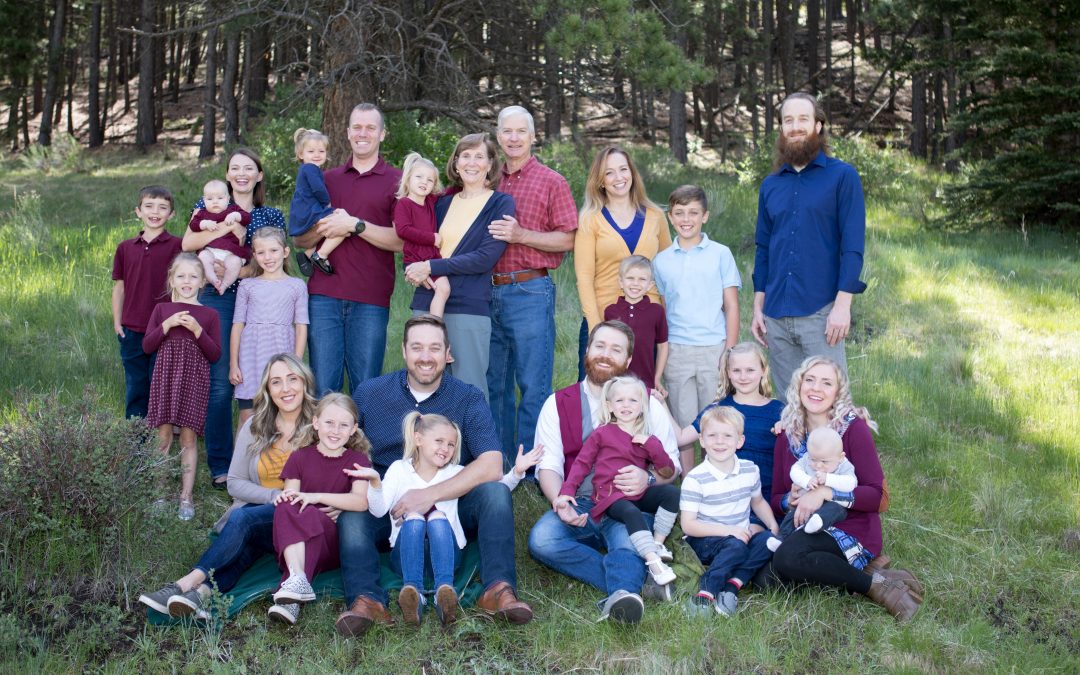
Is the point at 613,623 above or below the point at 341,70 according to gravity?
below

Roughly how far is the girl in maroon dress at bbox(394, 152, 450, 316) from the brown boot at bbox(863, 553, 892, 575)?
2.58 meters

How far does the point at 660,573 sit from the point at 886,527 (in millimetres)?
1693

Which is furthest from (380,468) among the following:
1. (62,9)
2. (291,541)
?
(62,9)

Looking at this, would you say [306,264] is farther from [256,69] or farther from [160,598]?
[256,69]

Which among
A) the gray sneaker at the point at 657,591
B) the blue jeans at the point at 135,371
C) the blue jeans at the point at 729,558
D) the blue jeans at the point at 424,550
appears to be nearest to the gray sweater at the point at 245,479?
the blue jeans at the point at 424,550

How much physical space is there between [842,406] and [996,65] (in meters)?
8.88

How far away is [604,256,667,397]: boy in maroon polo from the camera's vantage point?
541cm

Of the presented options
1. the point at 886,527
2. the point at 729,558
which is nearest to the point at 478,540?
the point at 729,558

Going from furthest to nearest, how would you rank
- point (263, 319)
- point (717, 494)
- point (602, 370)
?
point (263, 319), point (602, 370), point (717, 494)

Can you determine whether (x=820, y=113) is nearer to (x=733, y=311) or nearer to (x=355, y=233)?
(x=733, y=311)

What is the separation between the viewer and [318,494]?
4516 millimetres

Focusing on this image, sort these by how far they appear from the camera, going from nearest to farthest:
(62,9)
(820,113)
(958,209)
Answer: (820,113)
(958,209)
(62,9)

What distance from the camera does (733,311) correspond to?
5.54 m

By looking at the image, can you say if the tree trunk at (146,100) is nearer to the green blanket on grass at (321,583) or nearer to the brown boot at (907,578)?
the green blanket on grass at (321,583)
